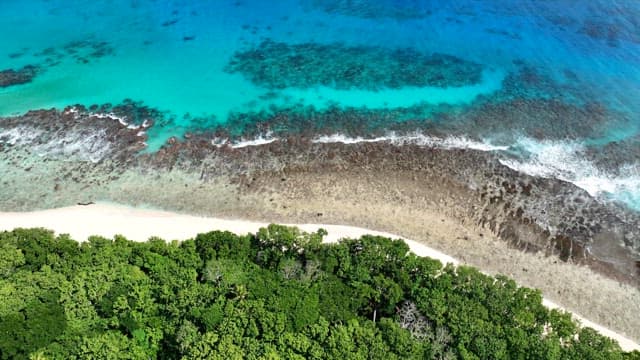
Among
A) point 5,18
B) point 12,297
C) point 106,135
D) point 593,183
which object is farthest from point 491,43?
point 5,18

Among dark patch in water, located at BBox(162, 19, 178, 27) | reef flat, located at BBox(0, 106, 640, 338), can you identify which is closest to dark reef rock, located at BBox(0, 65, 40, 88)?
reef flat, located at BBox(0, 106, 640, 338)

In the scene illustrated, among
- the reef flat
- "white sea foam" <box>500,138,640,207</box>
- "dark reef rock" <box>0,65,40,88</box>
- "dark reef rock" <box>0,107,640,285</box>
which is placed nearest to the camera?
the reef flat

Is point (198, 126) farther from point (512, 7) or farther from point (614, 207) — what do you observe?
point (512, 7)

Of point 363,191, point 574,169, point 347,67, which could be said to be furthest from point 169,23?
point 574,169

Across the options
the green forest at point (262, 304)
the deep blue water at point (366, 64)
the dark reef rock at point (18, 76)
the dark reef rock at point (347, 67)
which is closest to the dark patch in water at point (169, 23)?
the deep blue water at point (366, 64)

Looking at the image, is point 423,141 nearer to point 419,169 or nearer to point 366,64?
point 419,169

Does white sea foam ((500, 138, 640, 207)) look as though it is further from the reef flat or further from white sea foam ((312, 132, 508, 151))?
white sea foam ((312, 132, 508, 151))
